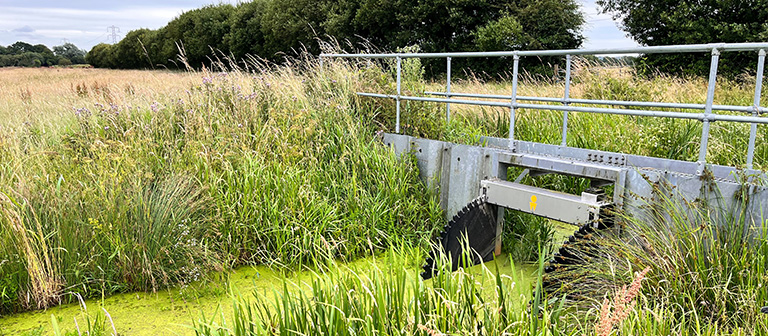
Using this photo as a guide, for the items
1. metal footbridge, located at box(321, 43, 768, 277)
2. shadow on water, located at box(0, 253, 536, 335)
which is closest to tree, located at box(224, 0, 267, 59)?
metal footbridge, located at box(321, 43, 768, 277)

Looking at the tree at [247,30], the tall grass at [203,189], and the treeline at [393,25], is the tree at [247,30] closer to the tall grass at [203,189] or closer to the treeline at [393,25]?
the treeline at [393,25]

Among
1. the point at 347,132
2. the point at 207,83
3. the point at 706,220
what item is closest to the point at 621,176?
the point at 706,220

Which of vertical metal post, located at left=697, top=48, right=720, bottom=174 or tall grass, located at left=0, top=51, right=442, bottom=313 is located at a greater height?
vertical metal post, located at left=697, top=48, right=720, bottom=174

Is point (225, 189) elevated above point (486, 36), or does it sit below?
below

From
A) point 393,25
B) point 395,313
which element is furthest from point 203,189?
point 393,25

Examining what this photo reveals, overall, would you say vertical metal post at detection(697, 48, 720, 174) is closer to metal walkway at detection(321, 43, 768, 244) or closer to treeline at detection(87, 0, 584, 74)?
metal walkway at detection(321, 43, 768, 244)

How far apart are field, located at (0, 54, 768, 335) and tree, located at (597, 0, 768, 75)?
1365 cm

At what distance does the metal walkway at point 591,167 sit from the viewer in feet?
13.4

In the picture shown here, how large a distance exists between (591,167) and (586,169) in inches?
2.0

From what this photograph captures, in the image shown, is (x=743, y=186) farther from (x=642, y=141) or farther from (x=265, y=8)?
Result: (x=265, y=8)

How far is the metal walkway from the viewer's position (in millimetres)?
4090

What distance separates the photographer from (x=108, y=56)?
54031 millimetres

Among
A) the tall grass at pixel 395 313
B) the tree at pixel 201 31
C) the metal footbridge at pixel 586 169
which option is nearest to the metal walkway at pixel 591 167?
the metal footbridge at pixel 586 169

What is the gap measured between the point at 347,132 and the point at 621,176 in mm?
3216
